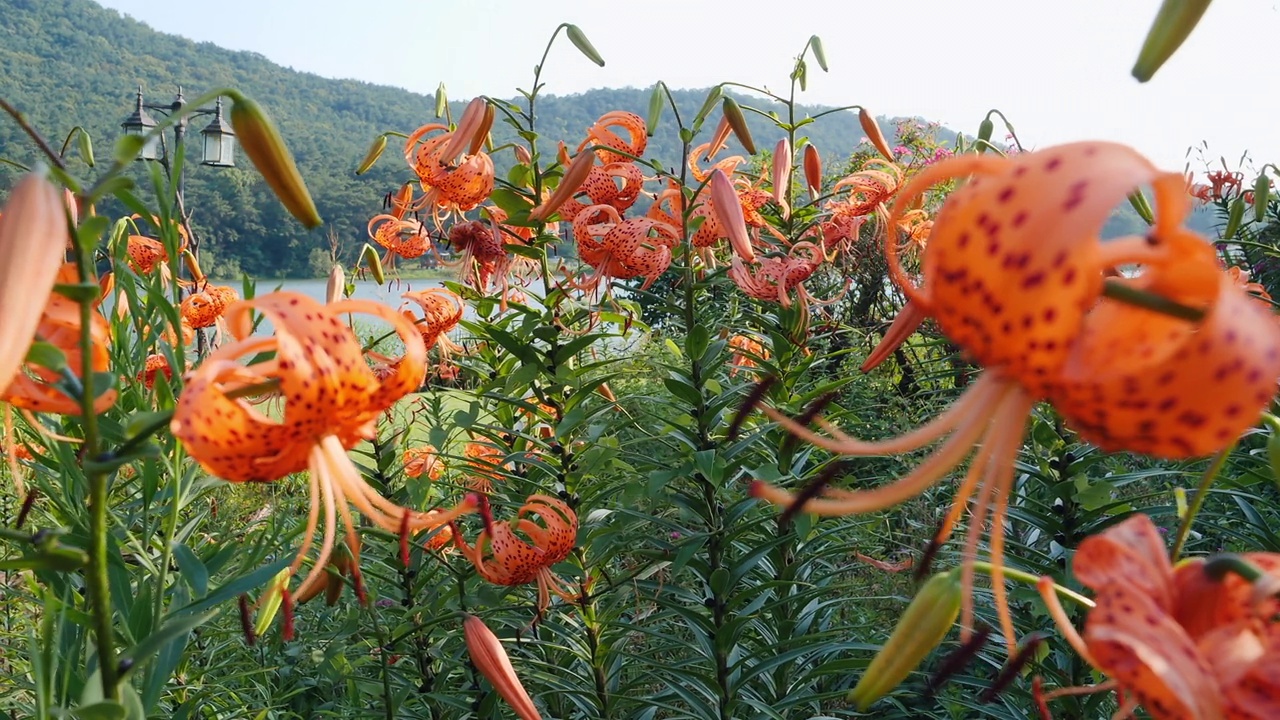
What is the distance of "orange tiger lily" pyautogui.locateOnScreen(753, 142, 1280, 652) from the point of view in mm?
450

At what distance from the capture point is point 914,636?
635mm

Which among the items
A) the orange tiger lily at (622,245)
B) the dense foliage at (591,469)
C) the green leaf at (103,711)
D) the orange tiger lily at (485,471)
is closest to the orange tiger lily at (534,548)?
the dense foliage at (591,469)

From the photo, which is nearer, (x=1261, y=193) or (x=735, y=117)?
(x=1261, y=193)

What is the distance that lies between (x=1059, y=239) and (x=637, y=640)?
2.14 m

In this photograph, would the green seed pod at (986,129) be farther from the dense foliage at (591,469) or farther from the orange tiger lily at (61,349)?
the orange tiger lily at (61,349)

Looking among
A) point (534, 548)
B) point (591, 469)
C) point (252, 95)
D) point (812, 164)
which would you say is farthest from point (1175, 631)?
point (252, 95)

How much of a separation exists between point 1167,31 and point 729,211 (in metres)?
1.21

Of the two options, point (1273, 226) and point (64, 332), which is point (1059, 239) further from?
point (1273, 226)

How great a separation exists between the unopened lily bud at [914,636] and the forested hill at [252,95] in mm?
4643

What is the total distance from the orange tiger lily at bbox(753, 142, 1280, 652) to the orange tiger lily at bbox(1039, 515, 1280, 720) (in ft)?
0.21

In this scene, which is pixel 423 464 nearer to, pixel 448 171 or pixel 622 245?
pixel 448 171

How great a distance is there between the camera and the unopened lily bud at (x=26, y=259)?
0.55m

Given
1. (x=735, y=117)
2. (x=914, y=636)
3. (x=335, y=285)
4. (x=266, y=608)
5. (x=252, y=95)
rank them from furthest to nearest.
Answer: (x=252, y=95)
(x=735, y=117)
(x=335, y=285)
(x=266, y=608)
(x=914, y=636)

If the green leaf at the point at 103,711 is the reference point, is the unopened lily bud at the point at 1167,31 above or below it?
above
